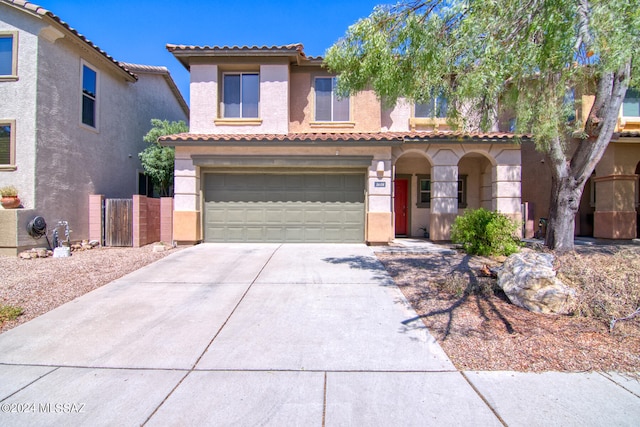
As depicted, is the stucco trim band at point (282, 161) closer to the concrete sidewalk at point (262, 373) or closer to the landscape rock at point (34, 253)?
the landscape rock at point (34, 253)

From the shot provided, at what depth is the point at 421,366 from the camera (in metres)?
3.62

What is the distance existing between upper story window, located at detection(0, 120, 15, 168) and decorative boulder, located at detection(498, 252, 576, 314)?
12422 mm

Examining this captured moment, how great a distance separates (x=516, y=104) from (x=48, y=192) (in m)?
12.4

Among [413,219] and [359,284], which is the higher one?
[413,219]


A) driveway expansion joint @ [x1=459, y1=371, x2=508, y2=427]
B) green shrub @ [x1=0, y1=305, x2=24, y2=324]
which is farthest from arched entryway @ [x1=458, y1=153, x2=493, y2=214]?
green shrub @ [x1=0, y1=305, x2=24, y2=324]

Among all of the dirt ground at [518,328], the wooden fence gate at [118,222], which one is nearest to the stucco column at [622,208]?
the dirt ground at [518,328]

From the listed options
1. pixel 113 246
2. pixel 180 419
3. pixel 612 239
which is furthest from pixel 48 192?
pixel 612 239

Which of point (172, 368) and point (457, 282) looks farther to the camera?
point (457, 282)

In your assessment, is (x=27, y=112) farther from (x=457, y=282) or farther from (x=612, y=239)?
(x=612, y=239)

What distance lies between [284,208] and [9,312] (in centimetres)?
721

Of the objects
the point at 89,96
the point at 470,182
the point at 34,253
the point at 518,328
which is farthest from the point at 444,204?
the point at 89,96

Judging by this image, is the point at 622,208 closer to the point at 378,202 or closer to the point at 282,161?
the point at 378,202

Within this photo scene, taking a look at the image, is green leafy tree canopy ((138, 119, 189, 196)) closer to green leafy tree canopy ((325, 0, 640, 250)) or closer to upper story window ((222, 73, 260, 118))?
upper story window ((222, 73, 260, 118))

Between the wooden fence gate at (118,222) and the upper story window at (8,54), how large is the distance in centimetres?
424
